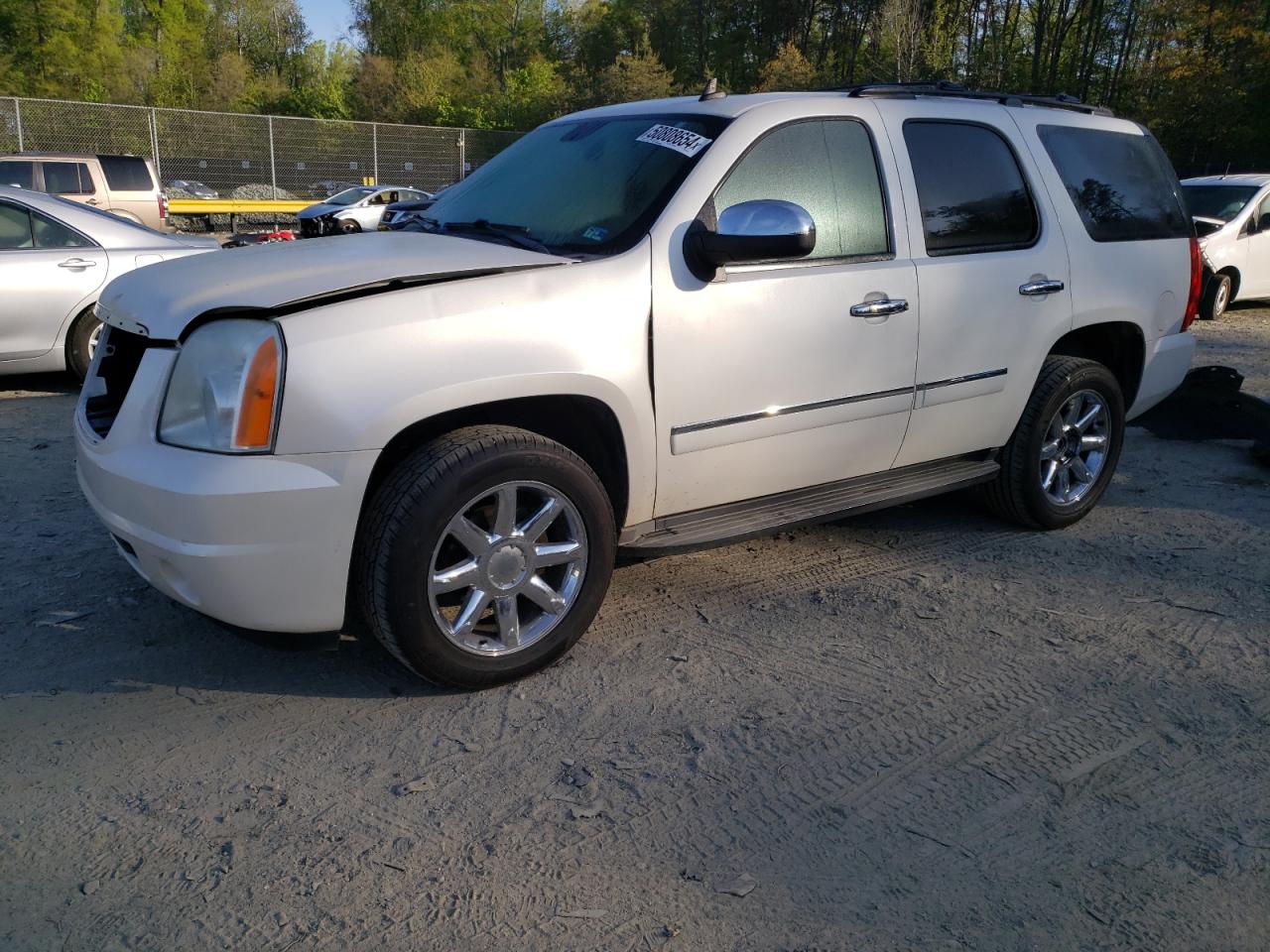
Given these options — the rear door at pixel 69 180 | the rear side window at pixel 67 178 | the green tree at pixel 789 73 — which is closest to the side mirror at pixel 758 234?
the rear door at pixel 69 180

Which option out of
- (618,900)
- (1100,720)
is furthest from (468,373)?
(1100,720)

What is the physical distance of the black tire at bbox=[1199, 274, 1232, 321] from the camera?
12.1 meters

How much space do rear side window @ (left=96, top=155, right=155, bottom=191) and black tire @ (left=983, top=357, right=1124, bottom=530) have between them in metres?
15.6

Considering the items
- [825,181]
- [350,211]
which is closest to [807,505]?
[825,181]

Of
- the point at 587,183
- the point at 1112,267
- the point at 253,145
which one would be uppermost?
the point at 253,145

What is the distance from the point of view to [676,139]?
371 cm

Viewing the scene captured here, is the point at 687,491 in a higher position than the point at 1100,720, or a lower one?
higher

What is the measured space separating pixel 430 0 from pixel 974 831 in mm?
77613

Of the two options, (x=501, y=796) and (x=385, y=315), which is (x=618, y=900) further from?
(x=385, y=315)

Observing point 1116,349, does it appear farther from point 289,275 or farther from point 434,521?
point 289,275

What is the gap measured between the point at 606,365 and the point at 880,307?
1174 mm

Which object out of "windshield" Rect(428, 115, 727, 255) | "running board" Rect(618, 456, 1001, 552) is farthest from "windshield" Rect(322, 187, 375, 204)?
"running board" Rect(618, 456, 1001, 552)

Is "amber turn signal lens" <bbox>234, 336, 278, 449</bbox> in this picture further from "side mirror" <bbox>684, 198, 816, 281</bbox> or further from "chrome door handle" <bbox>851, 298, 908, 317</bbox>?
"chrome door handle" <bbox>851, 298, 908, 317</bbox>

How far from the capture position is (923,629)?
3789 millimetres
